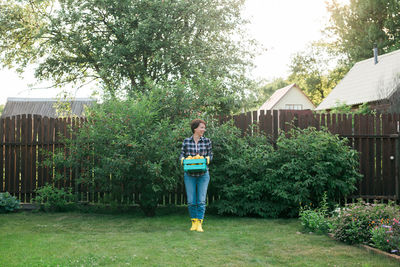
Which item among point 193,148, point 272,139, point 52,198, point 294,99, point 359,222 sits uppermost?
point 294,99

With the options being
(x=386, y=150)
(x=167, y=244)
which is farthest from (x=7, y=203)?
(x=386, y=150)

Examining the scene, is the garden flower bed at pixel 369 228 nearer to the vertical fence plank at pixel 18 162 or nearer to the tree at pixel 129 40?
the vertical fence plank at pixel 18 162

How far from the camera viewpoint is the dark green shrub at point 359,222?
5.14m

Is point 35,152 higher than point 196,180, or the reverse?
point 35,152

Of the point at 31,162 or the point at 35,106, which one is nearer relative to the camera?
the point at 31,162

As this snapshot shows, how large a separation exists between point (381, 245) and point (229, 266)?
1.93 meters

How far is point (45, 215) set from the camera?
7910 millimetres

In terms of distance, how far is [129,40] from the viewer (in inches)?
656

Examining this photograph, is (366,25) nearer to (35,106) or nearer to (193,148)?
(193,148)

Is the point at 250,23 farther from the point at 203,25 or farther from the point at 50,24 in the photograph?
the point at 50,24

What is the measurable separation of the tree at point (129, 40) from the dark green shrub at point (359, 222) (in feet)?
40.2

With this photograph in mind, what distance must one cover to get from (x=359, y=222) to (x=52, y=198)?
610cm

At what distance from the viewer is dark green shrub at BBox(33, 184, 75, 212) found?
8.34 metres

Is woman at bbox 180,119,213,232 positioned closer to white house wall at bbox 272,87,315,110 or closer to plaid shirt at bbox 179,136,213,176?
plaid shirt at bbox 179,136,213,176
